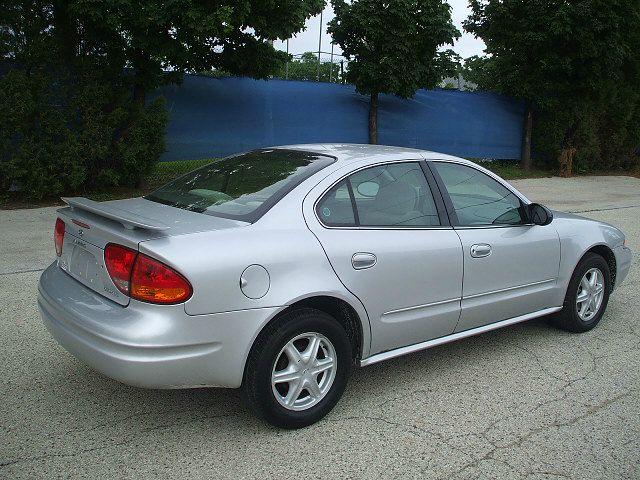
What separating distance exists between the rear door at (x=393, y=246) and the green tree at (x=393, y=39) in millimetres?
10033

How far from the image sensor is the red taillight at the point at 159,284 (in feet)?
9.71

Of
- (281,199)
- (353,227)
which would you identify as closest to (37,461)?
(281,199)

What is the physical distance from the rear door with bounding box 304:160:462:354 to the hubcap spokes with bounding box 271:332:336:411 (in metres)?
0.34

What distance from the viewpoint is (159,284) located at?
2977 mm

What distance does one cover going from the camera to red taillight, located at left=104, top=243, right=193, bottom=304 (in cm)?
296

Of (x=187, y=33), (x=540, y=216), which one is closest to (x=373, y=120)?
(x=187, y=33)

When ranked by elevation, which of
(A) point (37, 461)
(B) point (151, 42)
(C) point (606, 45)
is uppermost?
(C) point (606, 45)

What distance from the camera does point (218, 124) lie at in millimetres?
12430

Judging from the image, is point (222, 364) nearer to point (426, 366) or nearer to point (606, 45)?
point (426, 366)

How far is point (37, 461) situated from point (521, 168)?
16.8m

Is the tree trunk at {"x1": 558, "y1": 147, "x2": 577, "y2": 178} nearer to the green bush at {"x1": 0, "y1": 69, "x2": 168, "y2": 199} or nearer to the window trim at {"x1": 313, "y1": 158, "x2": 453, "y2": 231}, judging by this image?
the green bush at {"x1": 0, "y1": 69, "x2": 168, "y2": 199}

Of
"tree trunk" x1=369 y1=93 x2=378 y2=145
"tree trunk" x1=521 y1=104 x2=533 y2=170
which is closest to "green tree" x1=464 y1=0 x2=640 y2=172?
"tree trunk" x1=521 y1=104 x2=533 y2=170

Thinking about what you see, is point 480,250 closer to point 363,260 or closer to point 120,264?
point 363,260

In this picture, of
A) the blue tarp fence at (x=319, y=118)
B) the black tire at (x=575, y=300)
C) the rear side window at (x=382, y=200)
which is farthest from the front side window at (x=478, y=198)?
the blue tarp fence at (x=319, y=118)
